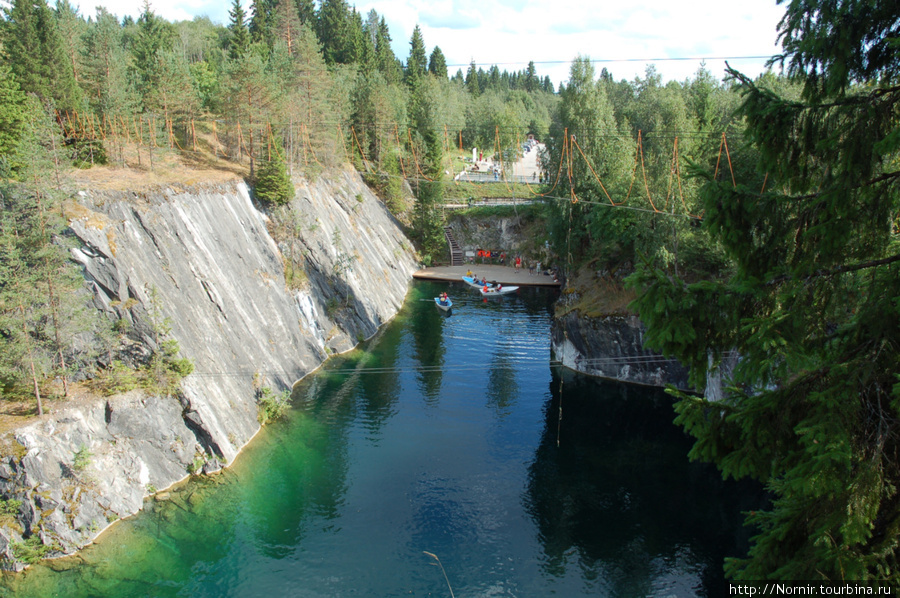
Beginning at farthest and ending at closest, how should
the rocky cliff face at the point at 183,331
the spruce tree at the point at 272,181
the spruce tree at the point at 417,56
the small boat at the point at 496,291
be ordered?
the spruce tree at the point at 417,56 < the small boat at the point at 496,291 < the spruce tree at the point at 272,181 < the rocky cliff face at the point at 183,331

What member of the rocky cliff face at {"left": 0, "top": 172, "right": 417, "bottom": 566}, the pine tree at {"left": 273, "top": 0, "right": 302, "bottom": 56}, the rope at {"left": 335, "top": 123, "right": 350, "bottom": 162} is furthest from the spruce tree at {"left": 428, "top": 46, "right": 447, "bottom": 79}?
the rocky cliff face at {"left": 0, "top": 172, "right": 417, "bottom": 566}

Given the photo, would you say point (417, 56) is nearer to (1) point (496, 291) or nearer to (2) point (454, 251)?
(2) point (454, 251)

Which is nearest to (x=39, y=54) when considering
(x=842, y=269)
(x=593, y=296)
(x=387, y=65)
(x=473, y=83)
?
(x=593, y=296)

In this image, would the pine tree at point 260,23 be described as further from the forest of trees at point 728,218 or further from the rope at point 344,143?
the rope at point 344,143

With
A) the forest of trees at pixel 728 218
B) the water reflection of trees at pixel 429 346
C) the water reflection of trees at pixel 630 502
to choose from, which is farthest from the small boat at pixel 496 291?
the water reflection of trees at pixel 630 502

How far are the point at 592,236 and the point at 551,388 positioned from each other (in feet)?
43.1

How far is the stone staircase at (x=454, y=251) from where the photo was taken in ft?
219

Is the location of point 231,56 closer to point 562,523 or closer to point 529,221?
point 529,221

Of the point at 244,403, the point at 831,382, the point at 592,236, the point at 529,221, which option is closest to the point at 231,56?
the point at 529,221

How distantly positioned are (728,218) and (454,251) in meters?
59.1

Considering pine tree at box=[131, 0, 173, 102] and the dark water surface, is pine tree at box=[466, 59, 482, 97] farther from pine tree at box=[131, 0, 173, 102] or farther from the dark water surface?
the dark water surface

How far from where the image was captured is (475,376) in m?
34.6

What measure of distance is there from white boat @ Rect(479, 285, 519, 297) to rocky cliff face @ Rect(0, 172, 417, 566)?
13.5 m

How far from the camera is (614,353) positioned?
35.2m
